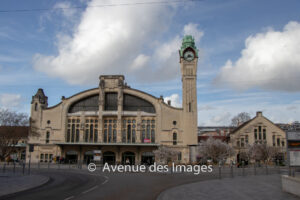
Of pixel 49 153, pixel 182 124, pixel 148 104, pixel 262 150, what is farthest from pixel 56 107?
pixel 262 150

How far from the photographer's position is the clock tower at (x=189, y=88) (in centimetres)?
6150

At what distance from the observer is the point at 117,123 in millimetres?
63031

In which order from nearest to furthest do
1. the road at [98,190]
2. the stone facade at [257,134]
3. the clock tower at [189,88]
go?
the road at [98,190]
the clock tower at [189,88]
the stone facade at [257,134]

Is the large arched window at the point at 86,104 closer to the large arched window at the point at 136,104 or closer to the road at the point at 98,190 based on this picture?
the large arched window at the point at 136,104

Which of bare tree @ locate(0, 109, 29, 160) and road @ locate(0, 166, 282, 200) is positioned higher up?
bare tree @ locate(0, 109, 29, 160)

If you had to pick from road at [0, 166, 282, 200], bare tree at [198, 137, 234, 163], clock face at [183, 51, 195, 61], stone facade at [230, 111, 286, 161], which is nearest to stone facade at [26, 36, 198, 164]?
clock face at [183, 51, 195, 61]

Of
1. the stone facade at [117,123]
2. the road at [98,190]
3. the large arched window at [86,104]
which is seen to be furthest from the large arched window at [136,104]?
the road at [98,190]

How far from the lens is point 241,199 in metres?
14.9

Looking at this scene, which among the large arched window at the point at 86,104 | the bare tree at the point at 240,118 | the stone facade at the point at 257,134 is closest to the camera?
the stone facade at the point at 257,134

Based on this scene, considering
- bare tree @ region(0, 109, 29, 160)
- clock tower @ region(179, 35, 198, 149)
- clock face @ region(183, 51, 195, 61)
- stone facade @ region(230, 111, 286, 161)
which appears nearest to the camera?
bare tree @ region(0, 109, 29, 160)

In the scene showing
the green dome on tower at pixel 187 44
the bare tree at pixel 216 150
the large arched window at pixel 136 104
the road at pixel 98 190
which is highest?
the green dome on tower at pixel 187 44

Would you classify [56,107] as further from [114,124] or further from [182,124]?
[182,124]

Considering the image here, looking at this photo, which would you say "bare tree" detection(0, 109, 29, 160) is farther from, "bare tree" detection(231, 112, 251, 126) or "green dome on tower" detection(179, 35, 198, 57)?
"bare tree" detection(231, 112, 251, 126)

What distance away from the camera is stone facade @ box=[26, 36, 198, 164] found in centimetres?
6197
